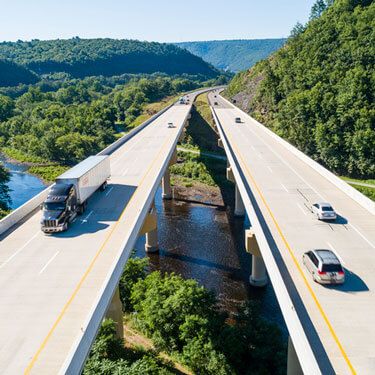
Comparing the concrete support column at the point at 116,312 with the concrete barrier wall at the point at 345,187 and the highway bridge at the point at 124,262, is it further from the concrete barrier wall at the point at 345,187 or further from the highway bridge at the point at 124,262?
the concrete barrier wall at the point at 345,187

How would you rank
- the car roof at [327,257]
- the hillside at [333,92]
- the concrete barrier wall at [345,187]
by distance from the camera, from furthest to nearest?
the hillside at [333,92]
the concrete barrier wall at [345,187]
the car roof at [327,257]

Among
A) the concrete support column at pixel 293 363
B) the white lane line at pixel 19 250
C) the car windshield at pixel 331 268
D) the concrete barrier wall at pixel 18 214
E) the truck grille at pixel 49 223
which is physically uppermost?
the car windshield at pixel 331 268

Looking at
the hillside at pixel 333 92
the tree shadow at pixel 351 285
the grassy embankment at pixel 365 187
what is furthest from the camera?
the hillside at pixel 333 92

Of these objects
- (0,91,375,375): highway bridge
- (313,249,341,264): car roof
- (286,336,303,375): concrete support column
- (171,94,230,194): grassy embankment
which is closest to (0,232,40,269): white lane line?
(0,91,375,375): highway bridge

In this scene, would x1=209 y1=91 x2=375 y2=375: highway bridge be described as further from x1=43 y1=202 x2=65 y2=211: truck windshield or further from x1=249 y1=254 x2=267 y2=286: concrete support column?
x1=43 y1=202 x2=65 y2=211: truck windshield

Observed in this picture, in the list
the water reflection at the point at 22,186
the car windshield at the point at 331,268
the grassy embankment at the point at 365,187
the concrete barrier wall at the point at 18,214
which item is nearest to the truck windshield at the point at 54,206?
the concrete barrier wall at the point at 18,214

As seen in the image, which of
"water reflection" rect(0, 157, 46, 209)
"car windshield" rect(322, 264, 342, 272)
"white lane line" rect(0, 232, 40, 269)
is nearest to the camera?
"car windshield" rect(322, 264, 342, 272)

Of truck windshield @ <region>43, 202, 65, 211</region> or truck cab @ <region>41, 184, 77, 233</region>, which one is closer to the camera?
truck cab @ <region>41, 184, 77, 233</region>
